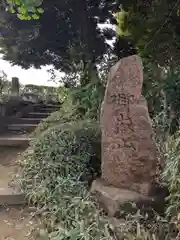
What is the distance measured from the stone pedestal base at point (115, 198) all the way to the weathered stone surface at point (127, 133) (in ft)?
0.23

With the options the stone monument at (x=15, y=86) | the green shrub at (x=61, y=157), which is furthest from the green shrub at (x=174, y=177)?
the stone monument at (x=15, y=86)

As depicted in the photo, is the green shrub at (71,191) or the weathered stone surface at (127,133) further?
the weathered stone surface at (127,133)

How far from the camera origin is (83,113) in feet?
16.9

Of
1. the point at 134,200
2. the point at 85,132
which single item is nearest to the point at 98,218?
the point at 134,200

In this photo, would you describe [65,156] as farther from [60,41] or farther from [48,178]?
[60,41]

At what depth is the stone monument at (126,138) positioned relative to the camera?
2715 mm

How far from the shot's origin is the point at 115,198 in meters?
2.57

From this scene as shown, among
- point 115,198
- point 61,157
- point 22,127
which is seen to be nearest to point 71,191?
point 115,198

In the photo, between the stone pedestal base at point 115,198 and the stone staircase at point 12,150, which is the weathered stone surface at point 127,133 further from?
the stone staircase at point 12,150

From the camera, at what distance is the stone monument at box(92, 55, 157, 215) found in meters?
2.71

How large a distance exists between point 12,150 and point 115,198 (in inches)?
106

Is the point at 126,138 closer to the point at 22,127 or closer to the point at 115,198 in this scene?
the point at 115,198

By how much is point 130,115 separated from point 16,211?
1.35 meters

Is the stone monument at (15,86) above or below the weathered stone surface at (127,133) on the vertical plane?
above
